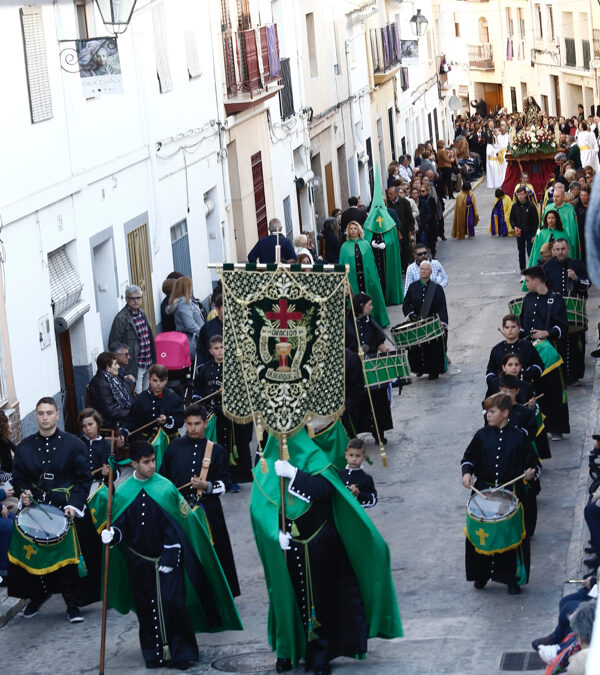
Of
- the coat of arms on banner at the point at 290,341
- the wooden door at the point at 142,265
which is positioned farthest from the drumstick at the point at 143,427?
the wooden door at the point at 142,265

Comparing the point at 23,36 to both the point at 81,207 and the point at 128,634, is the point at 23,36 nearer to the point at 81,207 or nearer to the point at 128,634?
the point at 81,207

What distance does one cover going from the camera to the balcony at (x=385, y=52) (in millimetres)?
38125

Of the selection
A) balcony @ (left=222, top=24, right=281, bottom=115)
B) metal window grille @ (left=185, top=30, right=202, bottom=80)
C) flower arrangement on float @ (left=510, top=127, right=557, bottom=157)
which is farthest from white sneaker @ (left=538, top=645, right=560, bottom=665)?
flower arrangement on float @ (left=510, top=127, right=557, bottom=157)

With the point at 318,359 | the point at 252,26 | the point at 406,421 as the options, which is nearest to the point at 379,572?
the point at 318,359

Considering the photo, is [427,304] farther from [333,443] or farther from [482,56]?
[482,56]

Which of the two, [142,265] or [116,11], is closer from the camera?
[116,11]

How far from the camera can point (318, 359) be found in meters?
9.72

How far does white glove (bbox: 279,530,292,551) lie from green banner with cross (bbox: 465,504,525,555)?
183 centimetres

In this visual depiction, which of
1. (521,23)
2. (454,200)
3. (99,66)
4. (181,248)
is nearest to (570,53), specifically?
(521,23)

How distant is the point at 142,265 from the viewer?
18.4 meters

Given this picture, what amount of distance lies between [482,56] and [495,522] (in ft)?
185

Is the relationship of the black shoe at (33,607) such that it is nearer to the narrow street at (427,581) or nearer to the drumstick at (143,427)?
the narrow street at (427,581)

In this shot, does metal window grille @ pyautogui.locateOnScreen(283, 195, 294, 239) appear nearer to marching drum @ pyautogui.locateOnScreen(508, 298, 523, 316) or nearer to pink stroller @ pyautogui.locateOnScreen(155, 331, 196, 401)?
pink stroller @ pyautogui.locateOnScreen(155, 331, 196, 401)

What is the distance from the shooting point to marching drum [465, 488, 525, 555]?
1045 centimetres
